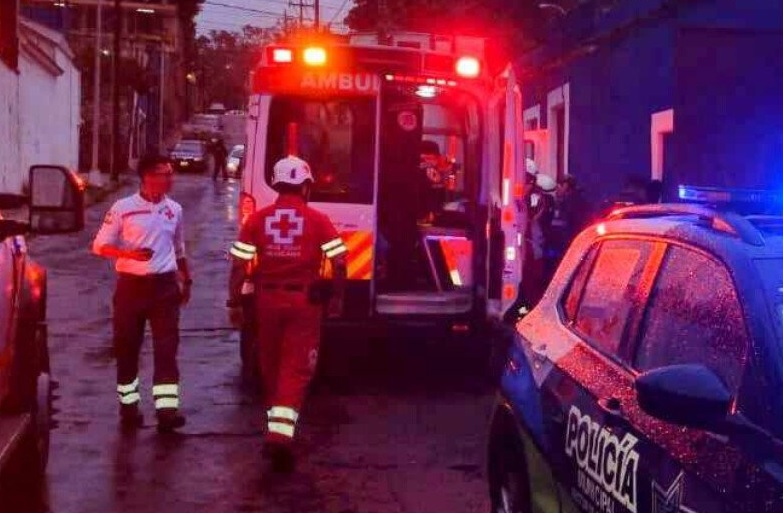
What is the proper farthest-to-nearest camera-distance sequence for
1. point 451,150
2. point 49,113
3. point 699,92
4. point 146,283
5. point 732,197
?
point 49,113 < point 699,92 < point 451,150 < point 146,283 < point 732,197

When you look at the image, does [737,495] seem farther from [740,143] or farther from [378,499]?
[740,143]

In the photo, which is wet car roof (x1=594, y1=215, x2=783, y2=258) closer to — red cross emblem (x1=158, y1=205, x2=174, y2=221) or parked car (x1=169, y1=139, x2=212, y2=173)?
red cross emblem (x1=158, y1=205, x2=174, y2=221)

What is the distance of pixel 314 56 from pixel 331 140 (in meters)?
0.73

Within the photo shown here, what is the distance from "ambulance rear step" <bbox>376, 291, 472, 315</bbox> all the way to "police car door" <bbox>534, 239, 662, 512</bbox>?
4.94 metres

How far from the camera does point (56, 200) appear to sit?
5906 millimetres

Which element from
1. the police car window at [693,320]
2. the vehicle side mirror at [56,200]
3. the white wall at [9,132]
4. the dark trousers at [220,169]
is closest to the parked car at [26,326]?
the vehicle side mirror at [56,200]

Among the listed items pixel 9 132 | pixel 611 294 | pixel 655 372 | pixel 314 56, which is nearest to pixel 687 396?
pixel 655 372

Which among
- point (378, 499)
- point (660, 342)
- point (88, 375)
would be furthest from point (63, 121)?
point (660, 342)

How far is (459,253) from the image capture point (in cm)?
1095

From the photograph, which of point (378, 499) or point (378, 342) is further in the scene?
point (378, 342)

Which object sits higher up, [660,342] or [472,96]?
[472,96]

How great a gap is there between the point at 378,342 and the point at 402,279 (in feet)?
3.34

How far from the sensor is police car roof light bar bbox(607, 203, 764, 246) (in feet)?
12.5

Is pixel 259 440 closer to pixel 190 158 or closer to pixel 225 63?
pixel 190 158
